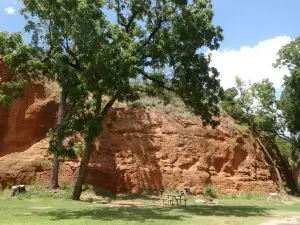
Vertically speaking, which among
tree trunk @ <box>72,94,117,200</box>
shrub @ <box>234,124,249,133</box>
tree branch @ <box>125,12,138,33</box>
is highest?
tree branch @ <box>125,12,138,33</box>

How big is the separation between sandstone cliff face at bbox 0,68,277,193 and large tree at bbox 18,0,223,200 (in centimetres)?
826

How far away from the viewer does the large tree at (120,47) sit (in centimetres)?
1581

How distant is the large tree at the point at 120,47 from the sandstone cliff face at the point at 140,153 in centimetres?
826

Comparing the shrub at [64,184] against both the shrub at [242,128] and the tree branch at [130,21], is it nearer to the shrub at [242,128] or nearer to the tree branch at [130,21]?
the tree branch at [130,21]

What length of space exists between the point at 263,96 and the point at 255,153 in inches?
224

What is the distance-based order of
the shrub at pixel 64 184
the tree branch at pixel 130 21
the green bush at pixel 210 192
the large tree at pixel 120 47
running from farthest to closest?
the green bush at pixel 210 192 → the shrub at pixel 64 184 → the tree branch at pixel 130 21 → the large tree at pixel 120 47

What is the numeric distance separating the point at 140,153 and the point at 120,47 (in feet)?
48.4

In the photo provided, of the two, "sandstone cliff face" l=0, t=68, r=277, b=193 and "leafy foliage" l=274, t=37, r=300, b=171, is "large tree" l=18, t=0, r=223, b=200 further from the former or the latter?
"leafy foliage" l=274, t=37, r=300, b=171

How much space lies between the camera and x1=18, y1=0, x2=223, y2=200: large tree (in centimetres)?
1581

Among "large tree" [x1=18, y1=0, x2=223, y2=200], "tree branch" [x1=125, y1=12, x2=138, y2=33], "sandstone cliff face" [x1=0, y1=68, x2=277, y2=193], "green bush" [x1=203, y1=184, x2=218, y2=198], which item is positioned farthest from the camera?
"green bush" [x1=203, y1=184, x2=218, y2=198]

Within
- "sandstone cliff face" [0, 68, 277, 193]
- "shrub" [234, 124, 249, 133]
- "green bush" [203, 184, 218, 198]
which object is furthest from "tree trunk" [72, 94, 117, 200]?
"shrub" [234, 124, 249, 133]

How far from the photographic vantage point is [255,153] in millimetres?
33844

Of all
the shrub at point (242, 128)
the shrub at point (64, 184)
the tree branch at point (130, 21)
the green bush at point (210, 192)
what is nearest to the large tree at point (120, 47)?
the tree branch at point (130, 21)

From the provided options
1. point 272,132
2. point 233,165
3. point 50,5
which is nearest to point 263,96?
point 272,132
